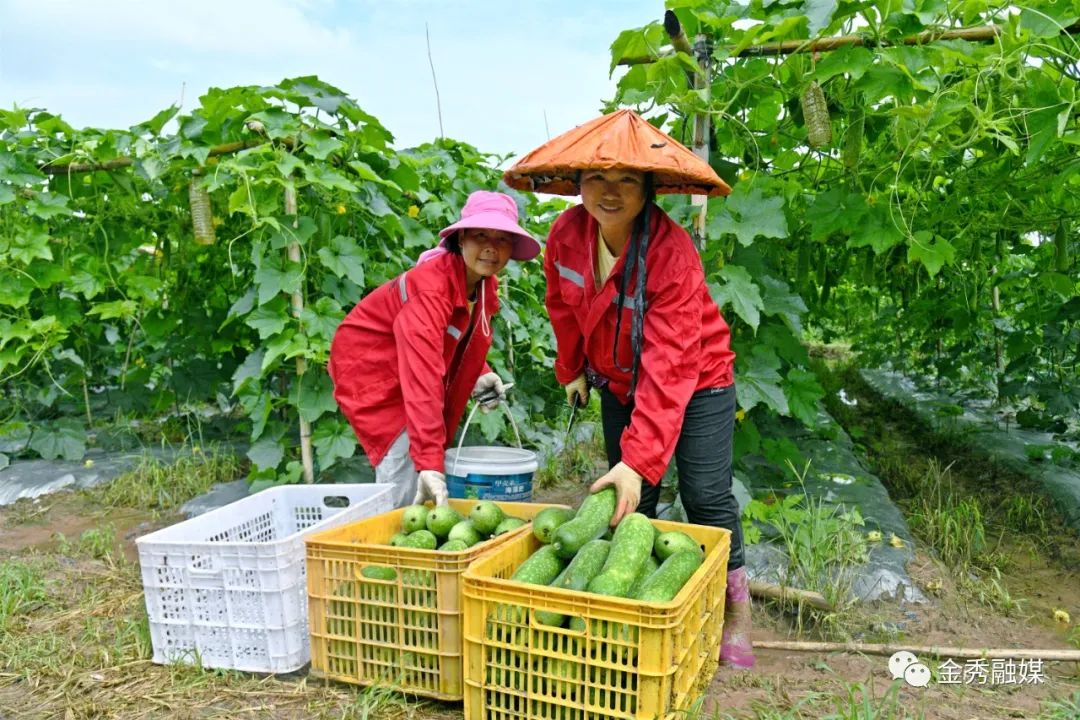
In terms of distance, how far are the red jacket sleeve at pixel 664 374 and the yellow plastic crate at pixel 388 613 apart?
48 cm

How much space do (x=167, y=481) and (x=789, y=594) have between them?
376cm

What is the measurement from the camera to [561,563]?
8.29 feet

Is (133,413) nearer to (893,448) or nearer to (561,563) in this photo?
(561,563)

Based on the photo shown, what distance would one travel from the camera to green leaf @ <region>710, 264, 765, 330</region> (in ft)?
11.7

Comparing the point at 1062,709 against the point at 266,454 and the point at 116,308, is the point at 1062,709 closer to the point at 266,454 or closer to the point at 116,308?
the point at 266,454

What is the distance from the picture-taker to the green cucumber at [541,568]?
7.78ft

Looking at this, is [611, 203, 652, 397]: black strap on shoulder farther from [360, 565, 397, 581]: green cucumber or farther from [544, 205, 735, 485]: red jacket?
[360, 565, 397, 581]: green cucumber

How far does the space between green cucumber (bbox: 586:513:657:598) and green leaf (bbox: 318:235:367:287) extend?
2389 mm

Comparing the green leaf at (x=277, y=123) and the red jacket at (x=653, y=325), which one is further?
the green leaf at (x=277, y=123)

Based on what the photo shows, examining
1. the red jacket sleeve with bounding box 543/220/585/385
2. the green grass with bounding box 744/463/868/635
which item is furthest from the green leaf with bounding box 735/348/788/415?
the red jacket sleeve with bounding box 543/220/585/385

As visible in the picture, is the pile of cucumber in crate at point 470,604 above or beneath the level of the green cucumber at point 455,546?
beneath

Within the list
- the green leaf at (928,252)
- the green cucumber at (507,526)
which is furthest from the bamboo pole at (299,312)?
the green leaf at (928,252)

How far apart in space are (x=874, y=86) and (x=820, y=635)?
2300 millimetres

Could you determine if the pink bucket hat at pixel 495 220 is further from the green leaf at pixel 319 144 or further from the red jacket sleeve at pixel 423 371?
the green leaf at pixel 319 144
